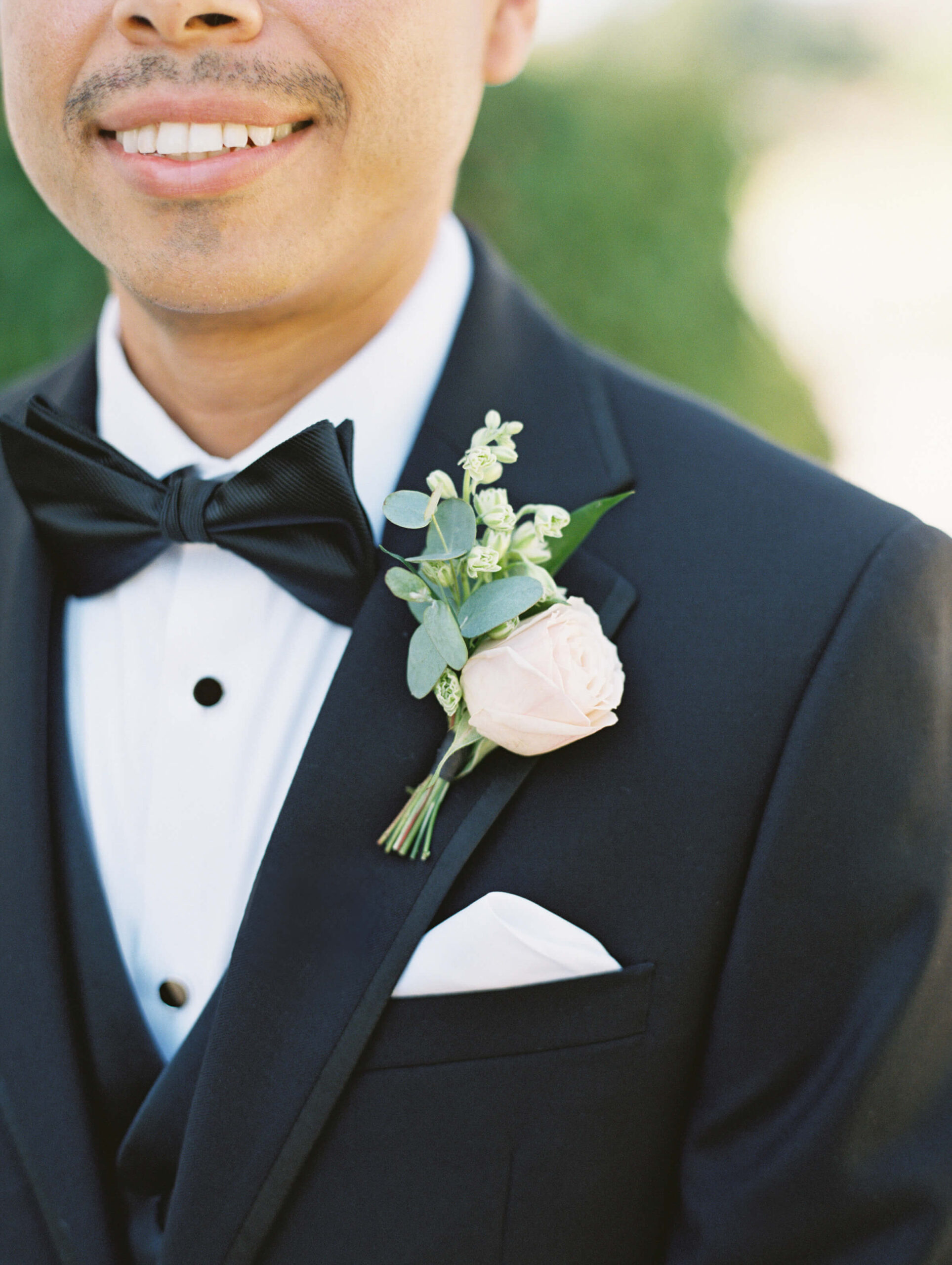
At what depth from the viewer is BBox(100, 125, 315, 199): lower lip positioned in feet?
4.90

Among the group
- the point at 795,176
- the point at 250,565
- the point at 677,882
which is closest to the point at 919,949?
the point at 677,882

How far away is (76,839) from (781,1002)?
0.94 meters

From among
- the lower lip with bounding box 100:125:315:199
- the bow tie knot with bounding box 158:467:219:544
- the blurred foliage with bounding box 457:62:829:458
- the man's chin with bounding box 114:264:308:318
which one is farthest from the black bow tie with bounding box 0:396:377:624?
the blurred foliage with bounding box 457:62:829:458

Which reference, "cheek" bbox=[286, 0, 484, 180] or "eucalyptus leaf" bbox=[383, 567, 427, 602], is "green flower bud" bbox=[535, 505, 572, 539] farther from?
"cheek" bbox=[286, 0, 484, 180]

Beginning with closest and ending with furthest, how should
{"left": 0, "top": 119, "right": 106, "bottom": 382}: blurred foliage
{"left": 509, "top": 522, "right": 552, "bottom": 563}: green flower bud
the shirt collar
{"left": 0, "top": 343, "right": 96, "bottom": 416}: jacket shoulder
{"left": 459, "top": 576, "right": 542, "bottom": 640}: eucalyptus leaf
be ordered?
{"left": 459, "top": 576, "right": 542, "bottom": 640}: eucalyptus leaf < {"left": 509, "top": 522, "right": 552, "bottom": 563}: green flower bud < the shirt collar < {"left": 0, "top": 343, "right": 96, "bottom": 416}: jacket shoulder < {"left": 0, "top": 119, "right": 106, "bottom": 382}: blurred foliage

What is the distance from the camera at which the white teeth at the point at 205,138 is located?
1488mm

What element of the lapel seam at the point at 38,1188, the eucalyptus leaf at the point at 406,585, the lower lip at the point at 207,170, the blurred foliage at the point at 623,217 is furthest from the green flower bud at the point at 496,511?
the blurred foliage at the point at 623,217

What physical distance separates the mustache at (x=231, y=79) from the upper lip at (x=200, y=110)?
12 mm

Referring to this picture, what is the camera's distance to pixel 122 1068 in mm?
1539

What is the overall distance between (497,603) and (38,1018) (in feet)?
2.61

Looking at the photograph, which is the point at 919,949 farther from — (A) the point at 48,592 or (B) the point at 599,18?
(B) the point at 599,18

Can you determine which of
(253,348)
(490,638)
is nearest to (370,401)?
(253,348)

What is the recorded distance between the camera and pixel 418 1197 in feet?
4.72

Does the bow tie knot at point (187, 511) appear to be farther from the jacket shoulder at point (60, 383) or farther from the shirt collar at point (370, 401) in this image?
the jacket shoulder at point (60, 383)
